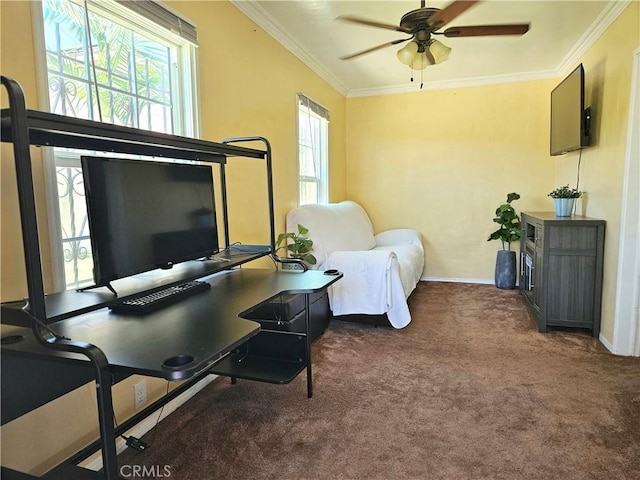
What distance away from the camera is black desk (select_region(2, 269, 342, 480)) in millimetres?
1120

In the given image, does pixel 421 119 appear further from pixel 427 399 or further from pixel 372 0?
pixel 427 399

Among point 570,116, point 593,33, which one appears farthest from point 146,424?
point 593,33

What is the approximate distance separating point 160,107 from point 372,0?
1.68 m

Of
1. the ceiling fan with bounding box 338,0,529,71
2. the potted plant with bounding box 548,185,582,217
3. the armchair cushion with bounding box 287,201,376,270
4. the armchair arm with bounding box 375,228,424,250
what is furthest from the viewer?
the armchair arm with bounding box 375,228,424,250

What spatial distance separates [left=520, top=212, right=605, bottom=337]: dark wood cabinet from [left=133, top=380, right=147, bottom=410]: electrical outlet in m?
2.98

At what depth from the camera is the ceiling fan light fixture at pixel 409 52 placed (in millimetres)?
2766

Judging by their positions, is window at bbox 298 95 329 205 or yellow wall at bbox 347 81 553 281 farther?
yellow wall at bbox 347 81 553 281

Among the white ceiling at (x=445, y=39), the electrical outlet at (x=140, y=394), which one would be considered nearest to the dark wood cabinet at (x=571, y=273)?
the white ceiling at (x=445, y=39)

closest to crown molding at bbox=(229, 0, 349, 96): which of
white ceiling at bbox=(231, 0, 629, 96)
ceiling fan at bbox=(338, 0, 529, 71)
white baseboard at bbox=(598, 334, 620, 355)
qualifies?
white ceiling at bbox=(231, 0, 629, 96)

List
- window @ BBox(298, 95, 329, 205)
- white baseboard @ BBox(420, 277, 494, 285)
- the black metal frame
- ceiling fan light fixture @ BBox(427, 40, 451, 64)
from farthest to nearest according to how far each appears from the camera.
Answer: white baseboard @ BBox(420, 277, 494, 285)
window @ BBox(298, 95, 329, 205)
ceiling fan light fixture @ BBox(427, 40, 451, 64)
the black metal frame

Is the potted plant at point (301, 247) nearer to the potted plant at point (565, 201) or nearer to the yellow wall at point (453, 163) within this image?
the potted plant at point (565, 201)

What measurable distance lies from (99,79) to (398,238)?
3.84 m

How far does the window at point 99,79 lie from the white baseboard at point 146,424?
76 cm

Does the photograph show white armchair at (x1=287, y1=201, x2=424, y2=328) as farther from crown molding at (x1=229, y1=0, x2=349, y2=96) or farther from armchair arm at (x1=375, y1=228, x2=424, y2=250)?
crown molding at (x1=229, y1=0, x2=349, y2=96)
